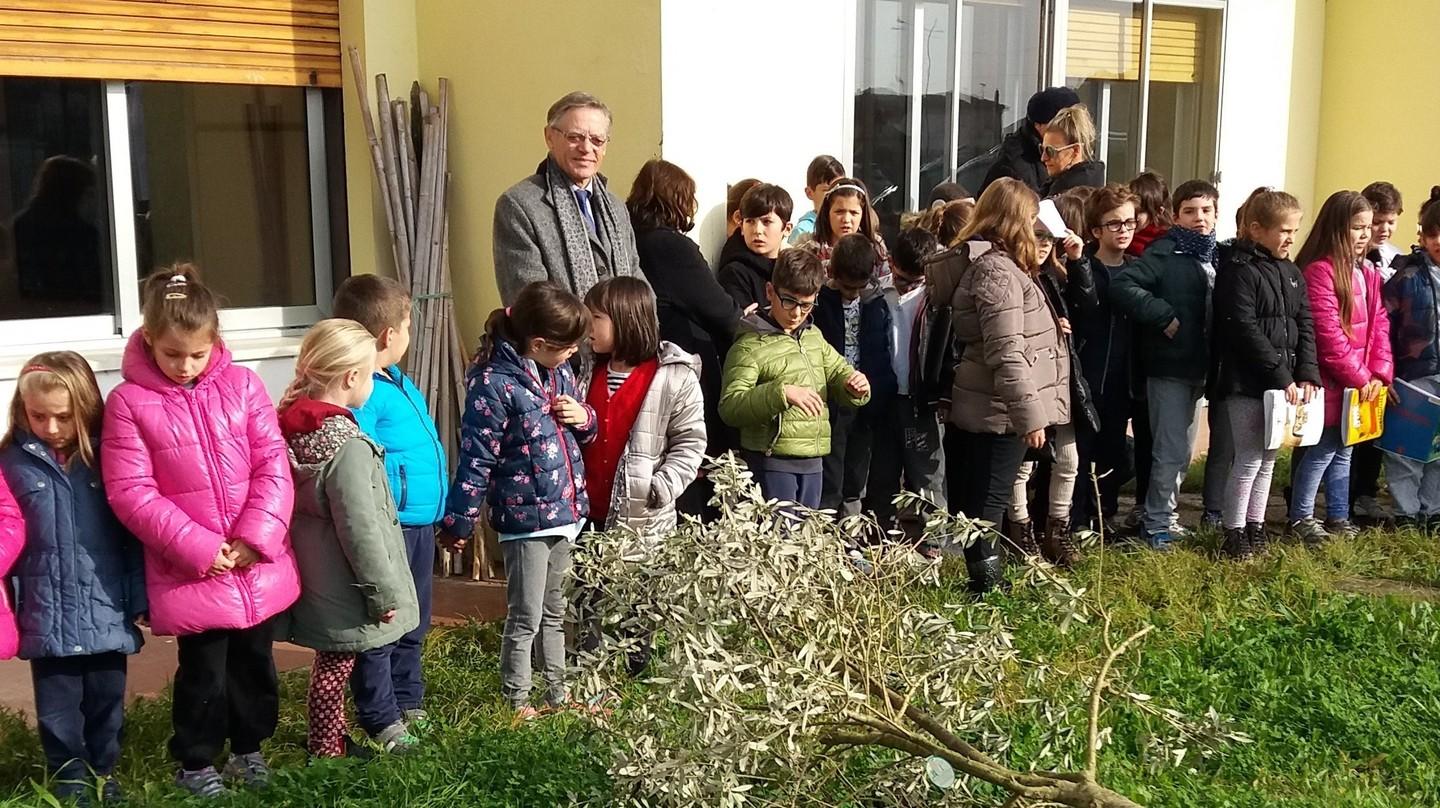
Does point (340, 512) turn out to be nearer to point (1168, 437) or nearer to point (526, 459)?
point (526, 459)

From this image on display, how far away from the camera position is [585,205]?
5.15 m

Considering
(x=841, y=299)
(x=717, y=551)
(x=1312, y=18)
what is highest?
(x=1312, y=18)

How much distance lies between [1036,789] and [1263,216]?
395 cm

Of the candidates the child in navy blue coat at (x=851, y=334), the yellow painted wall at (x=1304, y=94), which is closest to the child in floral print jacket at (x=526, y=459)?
the child in navy blue coat at (x=851, y=334)

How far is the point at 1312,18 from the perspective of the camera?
924 cm

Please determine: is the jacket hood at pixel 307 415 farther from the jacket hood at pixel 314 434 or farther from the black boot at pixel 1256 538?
the black boot at pixel 1256 538

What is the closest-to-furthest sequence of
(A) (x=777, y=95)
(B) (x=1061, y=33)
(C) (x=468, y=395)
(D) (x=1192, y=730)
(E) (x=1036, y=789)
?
(E) (x=1036, y=789) < (D) (x=1192, y=730) < (C) (x=468, y=395) < (A) (x=777, y=95) < (B) (x=1061, y=33)

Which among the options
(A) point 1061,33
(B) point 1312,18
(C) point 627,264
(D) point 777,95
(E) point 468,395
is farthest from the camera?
(B) point 1312,18

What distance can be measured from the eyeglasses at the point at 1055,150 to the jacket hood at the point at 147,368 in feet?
14.4

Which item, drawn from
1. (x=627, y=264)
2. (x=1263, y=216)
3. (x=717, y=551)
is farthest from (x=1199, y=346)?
(x=717, y=551)

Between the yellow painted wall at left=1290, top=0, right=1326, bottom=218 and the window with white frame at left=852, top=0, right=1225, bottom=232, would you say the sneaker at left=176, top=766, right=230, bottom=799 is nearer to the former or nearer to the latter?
the window with white frame at left=852, top=0, right=1225, bottom=232

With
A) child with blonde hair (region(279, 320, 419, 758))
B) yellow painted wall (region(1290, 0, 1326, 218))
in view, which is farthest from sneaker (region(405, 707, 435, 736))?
yellow painted wall (region(1290, 0, 1326, 218))

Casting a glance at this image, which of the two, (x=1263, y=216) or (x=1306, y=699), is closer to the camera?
(x=1306, y=699)

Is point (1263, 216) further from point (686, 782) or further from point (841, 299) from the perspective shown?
point (686, 782)
